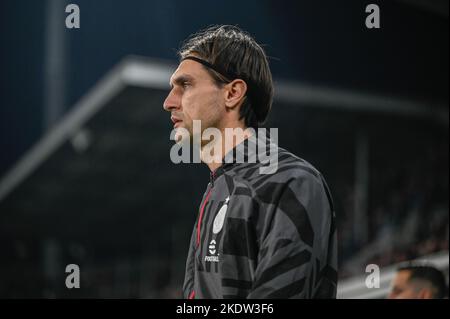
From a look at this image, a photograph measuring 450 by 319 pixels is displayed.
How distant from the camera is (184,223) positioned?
41.4ft

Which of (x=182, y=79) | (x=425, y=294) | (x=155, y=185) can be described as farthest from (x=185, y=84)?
(x=155, y=185)

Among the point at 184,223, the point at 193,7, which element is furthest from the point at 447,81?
the point at 184,223

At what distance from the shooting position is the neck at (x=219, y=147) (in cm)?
199

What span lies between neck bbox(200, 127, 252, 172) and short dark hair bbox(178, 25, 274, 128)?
0.19ft

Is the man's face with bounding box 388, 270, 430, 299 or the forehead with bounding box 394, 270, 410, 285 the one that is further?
the forehead with bounding box 394, 270, 410, 285

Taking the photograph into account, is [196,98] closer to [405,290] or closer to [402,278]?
[405,290]

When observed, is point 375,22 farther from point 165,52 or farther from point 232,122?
point 165,52

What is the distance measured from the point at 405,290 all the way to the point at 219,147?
2666mm

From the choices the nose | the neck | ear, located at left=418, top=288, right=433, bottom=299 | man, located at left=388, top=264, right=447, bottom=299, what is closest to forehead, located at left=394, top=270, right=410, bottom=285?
man, located at left=388, top=264, right=447, bottom=299

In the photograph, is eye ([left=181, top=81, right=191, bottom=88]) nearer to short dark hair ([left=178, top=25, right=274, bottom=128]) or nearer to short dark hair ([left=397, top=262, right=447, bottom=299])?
short dark hair ([left=178, top=25, right=274, bottom=128])

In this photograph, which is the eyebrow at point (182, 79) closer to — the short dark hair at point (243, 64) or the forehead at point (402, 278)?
the short dark hair at point (243, 64)

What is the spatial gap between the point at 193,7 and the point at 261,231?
4.37 meters

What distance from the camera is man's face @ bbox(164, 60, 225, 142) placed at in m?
1.99

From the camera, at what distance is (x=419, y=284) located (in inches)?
169
